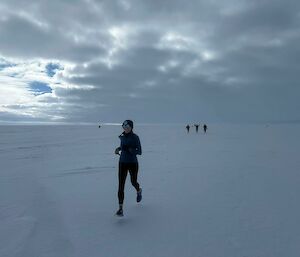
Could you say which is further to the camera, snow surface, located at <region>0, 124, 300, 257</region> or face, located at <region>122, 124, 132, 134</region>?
face, located at <region>122, 124, 132, 134</region>

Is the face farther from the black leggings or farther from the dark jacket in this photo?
the black leggings

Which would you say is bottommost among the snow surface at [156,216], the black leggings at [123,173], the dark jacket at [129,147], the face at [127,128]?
the snow surface at [156,216]

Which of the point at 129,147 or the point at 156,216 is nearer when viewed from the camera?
the point at 156,216

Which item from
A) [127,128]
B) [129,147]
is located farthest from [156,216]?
[127,128]

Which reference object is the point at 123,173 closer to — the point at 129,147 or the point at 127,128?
the point at 129,147

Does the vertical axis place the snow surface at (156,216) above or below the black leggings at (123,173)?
below

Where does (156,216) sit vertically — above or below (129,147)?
below

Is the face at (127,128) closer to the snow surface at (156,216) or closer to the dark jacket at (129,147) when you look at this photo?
the dark jacket at (129,147)

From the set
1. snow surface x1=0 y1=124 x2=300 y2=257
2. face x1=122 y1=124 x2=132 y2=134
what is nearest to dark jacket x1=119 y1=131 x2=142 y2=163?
face x1=122 y1=124 x2=132 y2=134

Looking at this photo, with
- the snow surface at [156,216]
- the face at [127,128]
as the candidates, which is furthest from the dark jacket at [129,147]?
the snow surface at [156,216]

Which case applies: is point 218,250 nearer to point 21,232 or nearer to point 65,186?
point 21,232

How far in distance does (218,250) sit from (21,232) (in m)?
3.19

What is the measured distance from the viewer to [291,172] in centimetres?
1048

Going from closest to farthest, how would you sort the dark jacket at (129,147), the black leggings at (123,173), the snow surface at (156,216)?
the snow surface at (156,216), the black leggings at (123,173), the dark jacket at (129,147)
